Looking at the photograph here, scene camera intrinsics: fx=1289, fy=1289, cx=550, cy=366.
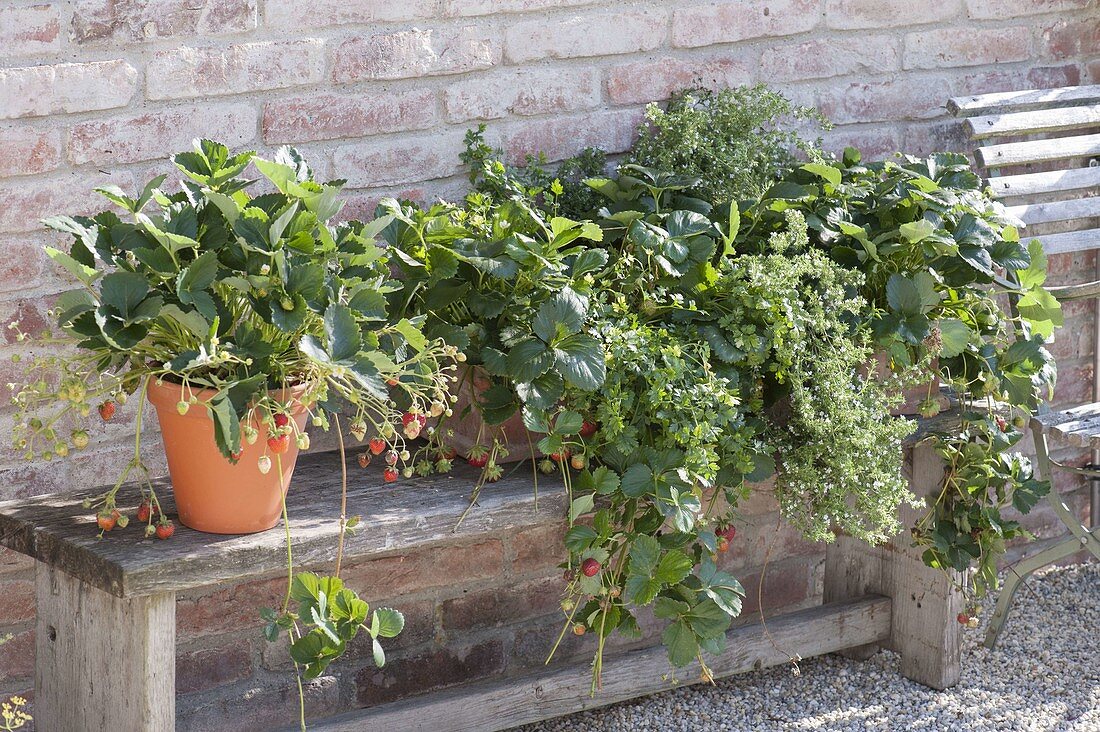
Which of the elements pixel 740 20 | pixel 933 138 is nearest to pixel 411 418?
pixel 740 20

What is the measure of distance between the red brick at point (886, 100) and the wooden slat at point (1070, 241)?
0.34 meters

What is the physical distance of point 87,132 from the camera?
1.87 m

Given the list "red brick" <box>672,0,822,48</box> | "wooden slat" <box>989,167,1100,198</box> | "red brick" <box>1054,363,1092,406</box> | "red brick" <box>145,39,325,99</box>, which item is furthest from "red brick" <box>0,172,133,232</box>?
"red brick" <box>1054,363,1092,406</box>

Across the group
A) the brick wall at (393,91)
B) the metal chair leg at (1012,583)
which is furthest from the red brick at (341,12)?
the metal chair leg at (1012,583)

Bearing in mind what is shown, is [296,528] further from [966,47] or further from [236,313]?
[966,47]

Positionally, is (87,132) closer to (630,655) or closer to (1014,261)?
(630,655)

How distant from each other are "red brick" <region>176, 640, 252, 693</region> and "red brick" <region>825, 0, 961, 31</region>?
1.59 metres

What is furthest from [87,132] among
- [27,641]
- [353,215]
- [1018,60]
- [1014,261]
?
[1018,60]

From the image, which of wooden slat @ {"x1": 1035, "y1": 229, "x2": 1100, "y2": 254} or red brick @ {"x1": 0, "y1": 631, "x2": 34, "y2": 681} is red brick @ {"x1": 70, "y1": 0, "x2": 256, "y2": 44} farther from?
wooden slat @ {"x1": 1035, "y1": 229, "x2": 1100, "y2": 254}

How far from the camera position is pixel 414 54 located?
209 cm

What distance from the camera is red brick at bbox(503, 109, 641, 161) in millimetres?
2221

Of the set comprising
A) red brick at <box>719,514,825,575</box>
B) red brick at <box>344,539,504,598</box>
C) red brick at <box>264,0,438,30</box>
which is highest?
red brick at <box>264,0,438,30</box>

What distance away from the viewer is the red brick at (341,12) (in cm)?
198

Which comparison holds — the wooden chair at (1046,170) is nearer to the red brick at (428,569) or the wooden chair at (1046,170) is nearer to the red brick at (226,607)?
the red brick at (428,569)
